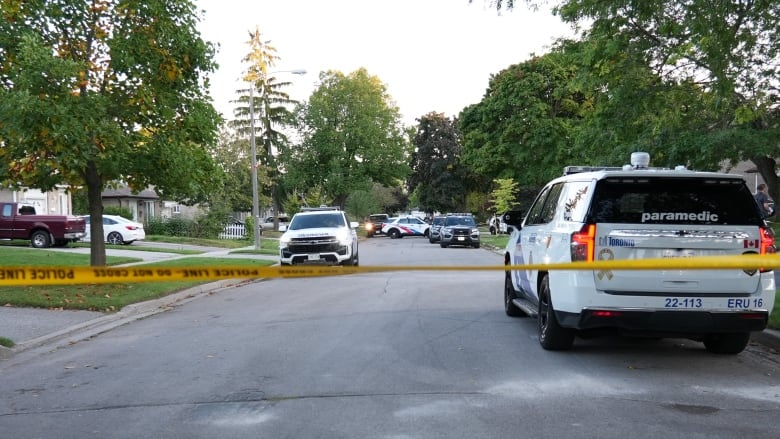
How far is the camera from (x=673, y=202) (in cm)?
671

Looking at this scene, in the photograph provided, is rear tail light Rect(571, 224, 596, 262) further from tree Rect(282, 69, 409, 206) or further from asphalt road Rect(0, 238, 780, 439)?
tree Rect(282, 69, 409, 206)

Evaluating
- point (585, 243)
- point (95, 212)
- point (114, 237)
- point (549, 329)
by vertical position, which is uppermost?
point (95, 212)

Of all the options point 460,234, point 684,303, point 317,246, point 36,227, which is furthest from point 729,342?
point 460,234

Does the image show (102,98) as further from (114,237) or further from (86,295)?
(114,237)

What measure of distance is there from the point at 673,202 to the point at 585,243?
0.97 meters

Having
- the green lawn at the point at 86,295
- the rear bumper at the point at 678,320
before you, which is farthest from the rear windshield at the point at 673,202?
the green lawn at the point at 86,295

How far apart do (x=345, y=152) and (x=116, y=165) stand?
48.1 metres

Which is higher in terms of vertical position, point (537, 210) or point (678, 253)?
point (537, 210)

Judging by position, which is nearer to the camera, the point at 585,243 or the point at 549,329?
the point at 585,243

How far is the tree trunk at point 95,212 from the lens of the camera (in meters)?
13.7

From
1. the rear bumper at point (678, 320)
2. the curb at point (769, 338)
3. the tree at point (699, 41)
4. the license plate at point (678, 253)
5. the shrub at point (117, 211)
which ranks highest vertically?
the tree at point (699, 41)

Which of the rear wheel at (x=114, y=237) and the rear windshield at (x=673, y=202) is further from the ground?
the rear windshield at (x=673, y=202)

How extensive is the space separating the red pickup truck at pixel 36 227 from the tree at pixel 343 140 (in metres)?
34.3

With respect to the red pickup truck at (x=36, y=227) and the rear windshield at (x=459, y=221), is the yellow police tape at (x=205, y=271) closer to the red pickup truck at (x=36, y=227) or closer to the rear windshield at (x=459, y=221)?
the red pickup truck at (x=36, y=227)
